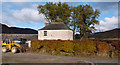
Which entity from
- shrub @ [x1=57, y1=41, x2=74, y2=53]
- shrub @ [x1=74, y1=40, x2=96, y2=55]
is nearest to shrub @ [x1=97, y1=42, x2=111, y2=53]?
shrub @ [x1=74, y1=40, x2=96, y2=55]

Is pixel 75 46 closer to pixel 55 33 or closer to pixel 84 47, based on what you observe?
pixel 84 47

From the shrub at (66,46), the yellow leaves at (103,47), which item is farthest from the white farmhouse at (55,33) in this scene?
the yellow leaves at (103,47)


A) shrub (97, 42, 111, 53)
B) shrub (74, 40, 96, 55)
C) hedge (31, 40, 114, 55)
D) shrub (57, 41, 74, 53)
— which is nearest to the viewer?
shrub (97, 42, 111, 53)

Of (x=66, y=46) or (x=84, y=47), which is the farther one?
(x=66, y=46)

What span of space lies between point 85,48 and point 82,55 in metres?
0.87

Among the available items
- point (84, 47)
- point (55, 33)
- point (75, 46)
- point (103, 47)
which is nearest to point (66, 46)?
point (75, 46)

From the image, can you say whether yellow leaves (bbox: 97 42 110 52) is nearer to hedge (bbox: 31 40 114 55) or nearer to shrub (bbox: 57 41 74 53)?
hedge (bbox: 31 40 114 55)

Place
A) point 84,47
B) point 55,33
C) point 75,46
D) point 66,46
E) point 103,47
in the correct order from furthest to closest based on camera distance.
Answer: point 55,33
point 66,46
point 75,46
point 84,47
point 103,47

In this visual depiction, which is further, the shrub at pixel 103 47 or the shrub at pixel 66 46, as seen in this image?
the shrub at pixel 66 46

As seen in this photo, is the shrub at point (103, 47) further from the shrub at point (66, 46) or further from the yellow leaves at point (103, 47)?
the shrub at point (66, 46)

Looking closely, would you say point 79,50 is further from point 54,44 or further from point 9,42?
point 9,42

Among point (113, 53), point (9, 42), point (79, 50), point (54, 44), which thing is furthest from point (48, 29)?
point (113, 53)

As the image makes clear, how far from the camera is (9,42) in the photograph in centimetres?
1911

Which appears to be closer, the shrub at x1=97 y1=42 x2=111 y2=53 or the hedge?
the shrub at x1=97 y1=42 x2=111 y2=53
